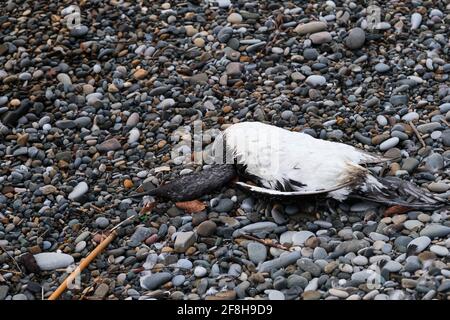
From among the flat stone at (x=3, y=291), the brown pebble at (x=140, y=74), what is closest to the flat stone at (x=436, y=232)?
the flat stone at (x=3, y=291)

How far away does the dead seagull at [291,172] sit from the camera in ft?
11.3

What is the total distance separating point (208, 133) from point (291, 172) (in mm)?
735

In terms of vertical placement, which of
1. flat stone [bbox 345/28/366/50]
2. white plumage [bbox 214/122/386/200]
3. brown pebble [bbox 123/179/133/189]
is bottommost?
brown pebble [bbox 123/179/133/189]

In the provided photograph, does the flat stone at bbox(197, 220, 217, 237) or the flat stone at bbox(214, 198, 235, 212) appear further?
the flat stone at bbox(214, 198, 235, 212)

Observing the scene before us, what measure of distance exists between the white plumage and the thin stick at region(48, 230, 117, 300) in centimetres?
74

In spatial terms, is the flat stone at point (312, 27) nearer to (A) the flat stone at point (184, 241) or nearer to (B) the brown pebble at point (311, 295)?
(A) the flat stone at point (184, 241)

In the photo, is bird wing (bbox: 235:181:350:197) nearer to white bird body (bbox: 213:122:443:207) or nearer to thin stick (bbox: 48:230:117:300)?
white bird body (bbox: 213:122:443:207)

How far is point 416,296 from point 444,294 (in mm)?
115

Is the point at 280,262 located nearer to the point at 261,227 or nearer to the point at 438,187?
the point at 261,227

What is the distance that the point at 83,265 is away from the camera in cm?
343

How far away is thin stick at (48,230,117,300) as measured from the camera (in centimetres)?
330

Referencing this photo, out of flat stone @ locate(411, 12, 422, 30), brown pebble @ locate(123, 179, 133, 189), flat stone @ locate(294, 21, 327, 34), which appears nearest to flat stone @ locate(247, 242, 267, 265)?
brown pebble @ locate(123, 179, 133, 189)

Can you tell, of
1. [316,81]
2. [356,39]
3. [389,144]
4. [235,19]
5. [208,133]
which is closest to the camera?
[389,144]

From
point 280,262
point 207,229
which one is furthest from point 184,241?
point 280,262
